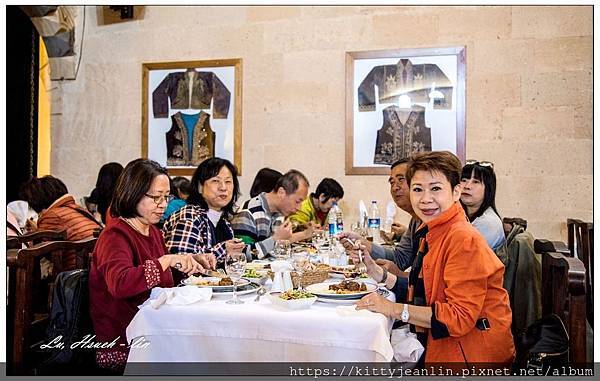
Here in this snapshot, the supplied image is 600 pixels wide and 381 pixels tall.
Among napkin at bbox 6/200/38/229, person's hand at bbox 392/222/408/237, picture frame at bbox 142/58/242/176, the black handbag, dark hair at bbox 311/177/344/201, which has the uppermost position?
picture frame at bbox 142/58/242/176

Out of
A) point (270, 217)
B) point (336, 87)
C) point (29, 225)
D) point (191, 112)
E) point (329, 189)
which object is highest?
point (336, 87)

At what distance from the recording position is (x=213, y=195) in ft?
10.0

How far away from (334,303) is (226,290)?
413 mm

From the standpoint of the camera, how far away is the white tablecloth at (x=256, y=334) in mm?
1770

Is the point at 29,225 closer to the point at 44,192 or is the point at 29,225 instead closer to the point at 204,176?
the point at 44,192

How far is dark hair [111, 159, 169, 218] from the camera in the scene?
224 centimetres

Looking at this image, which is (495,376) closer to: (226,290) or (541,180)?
(226,290)

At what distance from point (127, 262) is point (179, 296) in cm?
26

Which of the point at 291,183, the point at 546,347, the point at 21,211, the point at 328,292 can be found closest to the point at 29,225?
the point at 21,211

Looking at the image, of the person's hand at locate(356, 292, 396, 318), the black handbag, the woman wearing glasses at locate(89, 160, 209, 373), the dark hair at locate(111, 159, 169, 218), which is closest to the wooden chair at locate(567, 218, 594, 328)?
the black handbag

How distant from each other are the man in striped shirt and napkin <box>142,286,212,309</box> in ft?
4.22

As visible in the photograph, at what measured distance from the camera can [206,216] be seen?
3.02 meters

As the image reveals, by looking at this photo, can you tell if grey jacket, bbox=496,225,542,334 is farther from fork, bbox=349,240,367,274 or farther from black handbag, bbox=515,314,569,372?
black handbag, bbox=515,314,569,372

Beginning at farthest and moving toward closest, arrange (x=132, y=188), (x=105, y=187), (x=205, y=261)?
(x=105, y=187), (x=205, y=261), (x=132, y=188)
